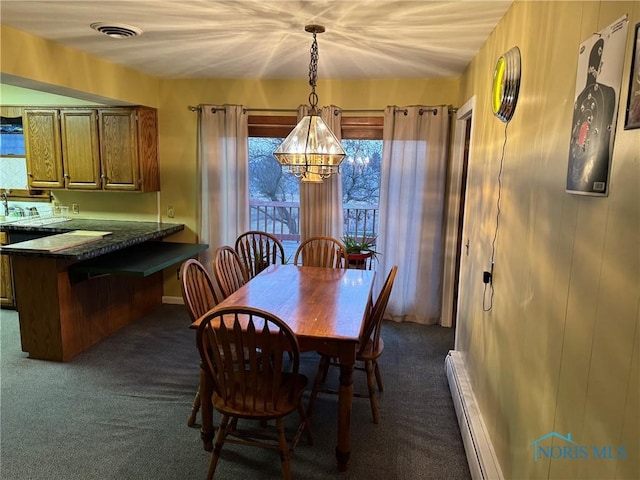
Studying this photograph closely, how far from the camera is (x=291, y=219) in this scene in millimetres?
4574

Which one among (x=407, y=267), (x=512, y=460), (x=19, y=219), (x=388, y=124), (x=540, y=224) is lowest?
(x=512, y=460)

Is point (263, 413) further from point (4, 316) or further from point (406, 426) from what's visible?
point (4, 316)

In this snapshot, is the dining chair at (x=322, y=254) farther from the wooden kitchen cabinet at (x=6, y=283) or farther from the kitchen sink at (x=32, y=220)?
the wooden kitchen cabinet at (x=6, y=283)

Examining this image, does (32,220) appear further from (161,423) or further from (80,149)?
(161,423)

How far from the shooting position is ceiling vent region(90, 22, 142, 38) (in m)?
2.58

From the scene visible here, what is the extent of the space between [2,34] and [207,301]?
6.65ft

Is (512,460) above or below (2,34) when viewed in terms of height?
below

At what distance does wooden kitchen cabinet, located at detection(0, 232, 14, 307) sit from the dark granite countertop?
0.35m

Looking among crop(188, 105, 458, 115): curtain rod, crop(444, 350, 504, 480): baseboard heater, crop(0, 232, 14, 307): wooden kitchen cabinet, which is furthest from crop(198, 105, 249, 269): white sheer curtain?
crop(444, 350, 504, 480): baseboard heater

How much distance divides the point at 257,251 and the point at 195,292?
162 centimetres

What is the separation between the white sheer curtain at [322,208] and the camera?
4145 mm

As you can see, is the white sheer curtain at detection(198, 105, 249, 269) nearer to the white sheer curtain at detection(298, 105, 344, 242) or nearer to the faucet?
the white sheer curtain at detection(298, 105, 344, 242)

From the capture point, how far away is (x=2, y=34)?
261cm

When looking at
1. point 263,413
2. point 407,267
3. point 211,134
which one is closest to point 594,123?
point 263,413
